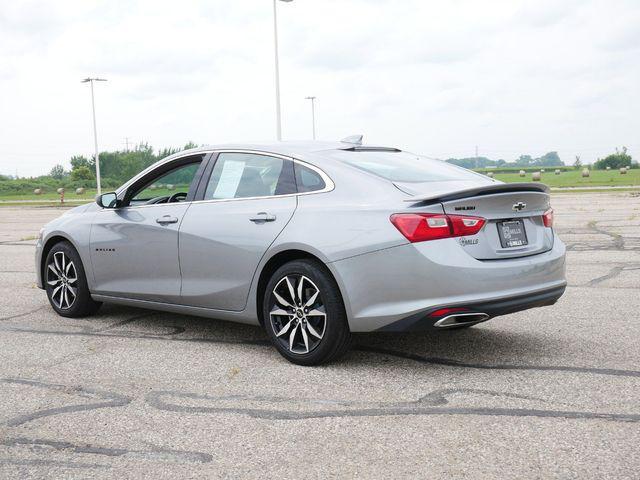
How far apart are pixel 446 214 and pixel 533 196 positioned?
83cm

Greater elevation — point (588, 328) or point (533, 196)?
point (533, 196)

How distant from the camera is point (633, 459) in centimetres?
353

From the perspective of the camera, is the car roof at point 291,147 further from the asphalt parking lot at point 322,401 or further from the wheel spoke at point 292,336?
the asphalt parking lot at point 322,401

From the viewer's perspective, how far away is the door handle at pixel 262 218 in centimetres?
557

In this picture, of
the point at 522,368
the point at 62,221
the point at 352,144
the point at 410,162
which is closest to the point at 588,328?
the point at 522,368

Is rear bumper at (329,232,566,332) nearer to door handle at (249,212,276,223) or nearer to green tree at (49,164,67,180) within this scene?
door handle at (249,212,276,223)

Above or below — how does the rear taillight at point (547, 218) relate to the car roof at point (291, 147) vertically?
below

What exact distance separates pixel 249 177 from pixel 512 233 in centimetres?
201

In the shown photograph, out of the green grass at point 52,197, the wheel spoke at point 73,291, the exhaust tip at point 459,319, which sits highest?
the exhaust tip at point 459,319

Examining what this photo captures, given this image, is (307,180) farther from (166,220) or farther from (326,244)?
(166,220)

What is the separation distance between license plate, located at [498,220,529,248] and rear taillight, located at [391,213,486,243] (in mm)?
329

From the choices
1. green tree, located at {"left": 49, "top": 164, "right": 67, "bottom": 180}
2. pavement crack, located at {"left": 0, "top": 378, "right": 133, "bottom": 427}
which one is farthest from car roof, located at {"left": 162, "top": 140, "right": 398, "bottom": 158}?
green tree, located at {"left": 49, "top": 164, "right": 67, "bottom": 180}

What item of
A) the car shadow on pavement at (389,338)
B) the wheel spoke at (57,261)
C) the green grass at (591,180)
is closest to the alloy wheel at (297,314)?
the car shadow on pavement at (389,338)

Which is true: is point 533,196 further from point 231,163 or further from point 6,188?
point 6,188
